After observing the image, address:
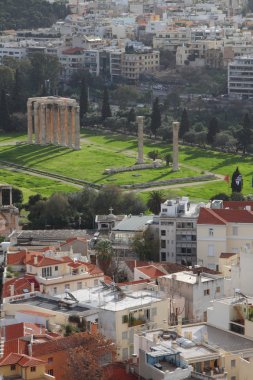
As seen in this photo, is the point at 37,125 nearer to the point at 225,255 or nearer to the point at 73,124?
the point at 73,124

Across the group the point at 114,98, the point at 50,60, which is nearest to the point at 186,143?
the point at 114,98

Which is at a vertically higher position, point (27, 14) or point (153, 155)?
point (27, 14)

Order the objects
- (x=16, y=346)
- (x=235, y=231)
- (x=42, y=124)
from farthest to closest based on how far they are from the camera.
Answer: (x=42, y=124), (x=235, y=231), (x=16, y=346)

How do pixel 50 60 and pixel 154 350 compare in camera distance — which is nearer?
pixel 154 350

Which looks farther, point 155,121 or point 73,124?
point 155,121

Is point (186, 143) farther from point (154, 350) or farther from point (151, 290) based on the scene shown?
point (154, 350)

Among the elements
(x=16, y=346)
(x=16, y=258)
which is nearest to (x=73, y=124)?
(x=16, y=258)
